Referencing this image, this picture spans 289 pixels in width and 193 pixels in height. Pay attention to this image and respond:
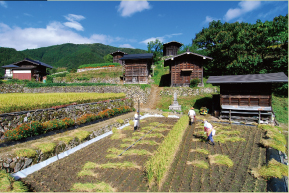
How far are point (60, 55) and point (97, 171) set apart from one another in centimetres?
12491

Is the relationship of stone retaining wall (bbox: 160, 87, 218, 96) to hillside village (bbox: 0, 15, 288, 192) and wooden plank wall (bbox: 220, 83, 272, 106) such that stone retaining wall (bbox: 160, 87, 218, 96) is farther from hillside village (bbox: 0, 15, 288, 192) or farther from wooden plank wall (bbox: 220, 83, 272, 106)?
wooden plank wall (bbox: 220, 83, 272, 106)

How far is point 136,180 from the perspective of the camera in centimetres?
516

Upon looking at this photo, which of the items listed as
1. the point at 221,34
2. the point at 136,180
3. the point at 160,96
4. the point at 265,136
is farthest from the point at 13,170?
the point at 221,34

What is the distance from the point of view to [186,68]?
27.5 meters

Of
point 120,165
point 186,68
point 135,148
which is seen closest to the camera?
point 120,165

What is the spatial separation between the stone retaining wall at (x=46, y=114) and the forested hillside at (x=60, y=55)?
69.0 metres

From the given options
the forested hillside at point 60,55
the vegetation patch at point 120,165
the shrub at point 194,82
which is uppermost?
the forested hillside at point 60,55

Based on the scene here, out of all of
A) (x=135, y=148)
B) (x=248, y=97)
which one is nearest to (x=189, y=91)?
(x=248, y=97)

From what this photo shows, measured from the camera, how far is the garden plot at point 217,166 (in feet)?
15.7

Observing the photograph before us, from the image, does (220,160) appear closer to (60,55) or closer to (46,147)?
(46,147)

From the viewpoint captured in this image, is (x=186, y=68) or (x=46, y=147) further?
(x=186, y=68)

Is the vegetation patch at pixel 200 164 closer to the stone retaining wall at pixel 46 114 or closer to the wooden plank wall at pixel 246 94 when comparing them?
the stone retaining wall at pixel 46 114

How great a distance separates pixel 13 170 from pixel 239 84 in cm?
1946

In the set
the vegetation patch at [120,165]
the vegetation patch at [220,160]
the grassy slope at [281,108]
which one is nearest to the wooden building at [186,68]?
the grassy slope at [281,108]
